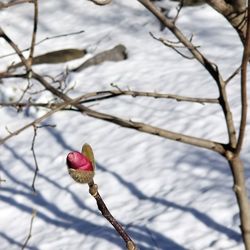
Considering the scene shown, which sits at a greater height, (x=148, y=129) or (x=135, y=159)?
(x=148, y=129)

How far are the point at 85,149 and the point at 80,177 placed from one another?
0.26 ft

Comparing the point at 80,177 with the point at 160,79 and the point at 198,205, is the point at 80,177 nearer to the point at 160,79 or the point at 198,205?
the point at 198,205

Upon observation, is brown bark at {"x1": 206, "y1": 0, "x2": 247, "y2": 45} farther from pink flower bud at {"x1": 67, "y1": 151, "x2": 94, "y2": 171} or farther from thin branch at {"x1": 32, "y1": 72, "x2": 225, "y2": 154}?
pink flower bud at {"x1": 67, "y1": 151, "x2": 94, "y2": 171}

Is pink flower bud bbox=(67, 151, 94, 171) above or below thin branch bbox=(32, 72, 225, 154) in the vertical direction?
above

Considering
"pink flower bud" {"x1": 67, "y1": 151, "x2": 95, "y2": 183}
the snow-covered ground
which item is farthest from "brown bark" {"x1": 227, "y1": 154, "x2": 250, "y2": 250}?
the snow-covered ground

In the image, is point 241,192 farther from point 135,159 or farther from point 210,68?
point 135,159

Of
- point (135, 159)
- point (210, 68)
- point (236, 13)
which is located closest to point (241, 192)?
point (210, 68)

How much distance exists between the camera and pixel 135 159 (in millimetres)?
5492

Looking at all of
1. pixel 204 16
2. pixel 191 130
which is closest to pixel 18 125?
pixel 191 130

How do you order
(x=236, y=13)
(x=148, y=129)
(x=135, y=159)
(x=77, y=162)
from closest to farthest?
(x=77, y=162) → (x=148, y=129) → (x=236, y=13) → (x=135, y=159)

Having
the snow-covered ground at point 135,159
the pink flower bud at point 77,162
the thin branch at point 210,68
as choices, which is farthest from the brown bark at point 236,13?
the snow-covered ground at point 135,159

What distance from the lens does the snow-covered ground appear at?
173 inches

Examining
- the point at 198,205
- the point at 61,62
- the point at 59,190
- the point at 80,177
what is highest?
the point at 80,177

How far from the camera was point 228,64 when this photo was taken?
6.68 m
